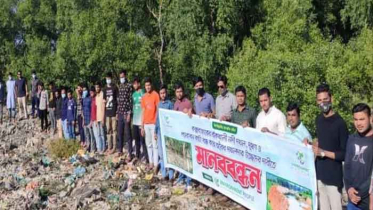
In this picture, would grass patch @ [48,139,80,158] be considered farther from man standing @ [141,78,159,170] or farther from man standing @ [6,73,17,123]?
man standing @ [6,73,17,123]

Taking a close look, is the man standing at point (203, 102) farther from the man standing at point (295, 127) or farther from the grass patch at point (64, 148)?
the grass patch at point (64, 148)

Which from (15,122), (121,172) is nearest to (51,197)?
(121,172)

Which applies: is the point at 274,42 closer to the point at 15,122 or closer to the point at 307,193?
the point at 15,122

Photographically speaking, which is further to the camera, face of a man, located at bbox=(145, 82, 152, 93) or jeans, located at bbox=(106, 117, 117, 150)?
jeans, located at bbox=(106, 117, 117, 150)

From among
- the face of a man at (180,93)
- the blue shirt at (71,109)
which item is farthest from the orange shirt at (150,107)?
the blue shirt at (71,109)

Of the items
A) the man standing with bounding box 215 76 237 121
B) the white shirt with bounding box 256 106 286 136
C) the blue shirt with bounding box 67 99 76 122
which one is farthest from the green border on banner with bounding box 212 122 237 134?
the blue shirt with bounding box 67 99 76 122

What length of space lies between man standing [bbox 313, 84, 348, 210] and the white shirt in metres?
0.83

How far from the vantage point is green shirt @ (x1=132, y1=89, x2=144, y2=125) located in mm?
9874

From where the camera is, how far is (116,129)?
37.5 feet

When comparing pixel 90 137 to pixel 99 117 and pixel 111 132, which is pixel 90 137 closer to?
pixel 111 132

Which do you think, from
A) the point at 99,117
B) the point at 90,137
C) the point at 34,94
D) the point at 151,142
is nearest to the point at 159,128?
the point at 151,142

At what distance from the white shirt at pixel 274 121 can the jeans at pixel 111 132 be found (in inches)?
229

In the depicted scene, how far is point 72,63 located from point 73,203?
1990cm

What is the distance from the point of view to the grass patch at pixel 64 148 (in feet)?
41.1
